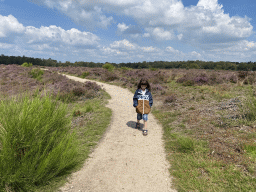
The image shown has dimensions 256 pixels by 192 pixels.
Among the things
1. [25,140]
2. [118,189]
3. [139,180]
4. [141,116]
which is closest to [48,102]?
[25,140]

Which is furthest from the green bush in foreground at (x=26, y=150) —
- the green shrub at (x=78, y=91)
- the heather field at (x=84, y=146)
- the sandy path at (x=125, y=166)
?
the green shrub at (x=78, y=91)

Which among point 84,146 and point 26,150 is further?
point 84,146

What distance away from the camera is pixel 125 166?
425 cm

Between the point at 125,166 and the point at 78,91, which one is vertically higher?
the point at 78,91

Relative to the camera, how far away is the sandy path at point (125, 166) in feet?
11.5

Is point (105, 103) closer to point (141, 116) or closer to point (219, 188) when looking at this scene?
point (141, 116)

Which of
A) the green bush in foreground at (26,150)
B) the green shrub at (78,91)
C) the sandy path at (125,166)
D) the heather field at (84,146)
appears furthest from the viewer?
the green shrub at (78,91)

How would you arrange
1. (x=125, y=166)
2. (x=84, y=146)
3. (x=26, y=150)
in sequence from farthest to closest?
1. (x=84, y=146)
2. (x=125, y=166)
3. (x=26, y=150)

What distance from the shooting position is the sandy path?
350cm

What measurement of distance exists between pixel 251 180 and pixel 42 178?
467 cm

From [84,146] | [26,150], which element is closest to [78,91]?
[84,146]

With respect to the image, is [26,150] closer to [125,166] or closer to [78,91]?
[125,166]

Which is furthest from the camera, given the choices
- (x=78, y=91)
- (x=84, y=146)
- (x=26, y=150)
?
(x=78, y=91)

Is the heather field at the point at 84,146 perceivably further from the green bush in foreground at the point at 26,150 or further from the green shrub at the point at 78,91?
the green shrub at the point at 78,91
